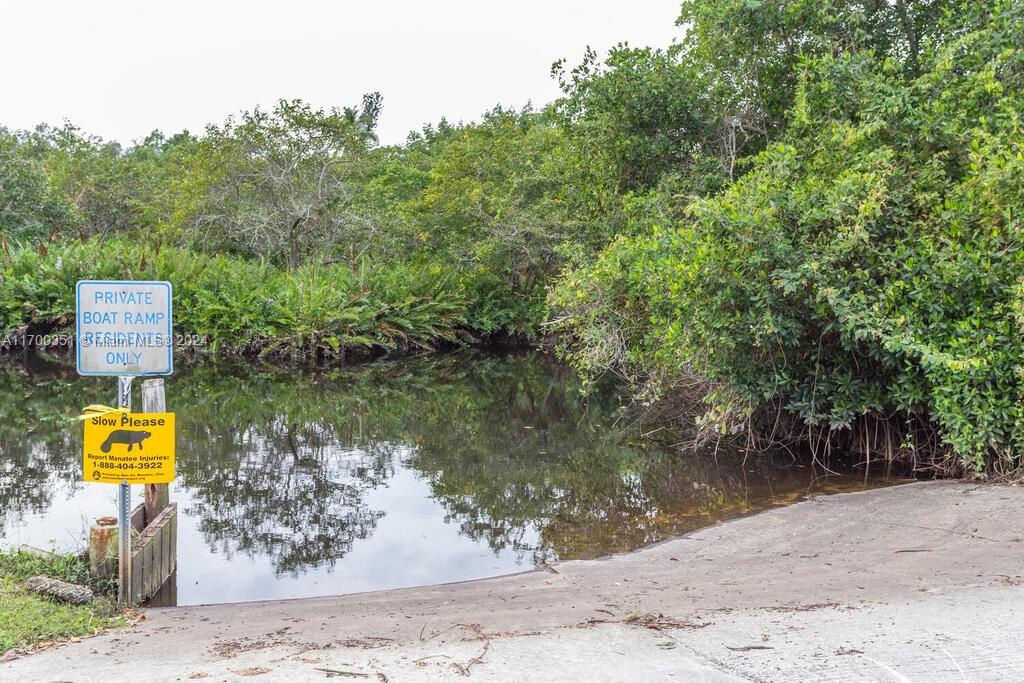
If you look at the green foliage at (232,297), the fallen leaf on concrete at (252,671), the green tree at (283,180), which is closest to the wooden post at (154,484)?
the fallen leaf on concrete at (252,671)

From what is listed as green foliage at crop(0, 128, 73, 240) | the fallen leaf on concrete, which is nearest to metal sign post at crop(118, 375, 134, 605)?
the fallen leaf on concrete

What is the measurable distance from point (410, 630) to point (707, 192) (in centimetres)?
1050

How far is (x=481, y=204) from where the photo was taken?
96.3 feet

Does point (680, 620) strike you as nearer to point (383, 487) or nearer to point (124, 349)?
point (124, 349)

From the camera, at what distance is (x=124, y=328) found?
20.5ft

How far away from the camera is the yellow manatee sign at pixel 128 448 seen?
620 centimetres

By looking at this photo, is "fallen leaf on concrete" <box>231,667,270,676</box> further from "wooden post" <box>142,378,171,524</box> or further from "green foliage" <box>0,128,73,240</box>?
"green foliage" <box>0,128,73,240</box>

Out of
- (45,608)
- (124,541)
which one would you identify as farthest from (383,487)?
(45,608)

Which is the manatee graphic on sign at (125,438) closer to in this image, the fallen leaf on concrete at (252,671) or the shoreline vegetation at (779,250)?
the fallen leaf on concrete at (252,671)

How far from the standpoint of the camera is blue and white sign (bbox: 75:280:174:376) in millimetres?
6188

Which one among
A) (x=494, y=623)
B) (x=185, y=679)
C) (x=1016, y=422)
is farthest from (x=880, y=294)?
(x=185, y=679)

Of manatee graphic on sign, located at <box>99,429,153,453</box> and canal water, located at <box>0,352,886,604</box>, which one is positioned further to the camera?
canal water, located at <box>0,352,886,604</box>

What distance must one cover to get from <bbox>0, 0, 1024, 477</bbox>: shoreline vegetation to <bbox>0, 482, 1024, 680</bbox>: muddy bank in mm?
2265

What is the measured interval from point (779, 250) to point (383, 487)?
5.47 meters
